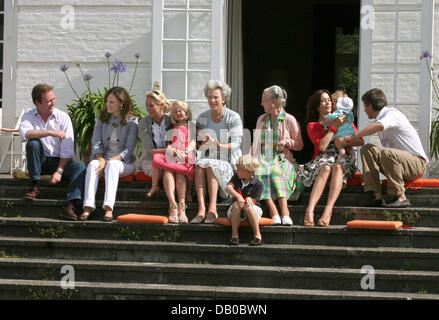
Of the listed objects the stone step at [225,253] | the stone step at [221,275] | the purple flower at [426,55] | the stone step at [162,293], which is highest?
the purple flower at [426,55]

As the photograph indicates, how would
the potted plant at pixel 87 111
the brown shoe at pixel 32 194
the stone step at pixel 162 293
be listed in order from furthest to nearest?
the potted plant at pixel 87 111
the brown shoe at pixel 32 194
the stone step at pixel 162 293

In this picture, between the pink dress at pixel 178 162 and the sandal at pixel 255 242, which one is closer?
the sandal at pixel 255 242

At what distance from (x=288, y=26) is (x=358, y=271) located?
725 cm

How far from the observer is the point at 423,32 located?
7.54 meters

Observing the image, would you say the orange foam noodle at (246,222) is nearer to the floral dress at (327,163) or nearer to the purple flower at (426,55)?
the floral dress at (327,163)

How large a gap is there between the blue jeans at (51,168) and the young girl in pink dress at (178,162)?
0.69 m

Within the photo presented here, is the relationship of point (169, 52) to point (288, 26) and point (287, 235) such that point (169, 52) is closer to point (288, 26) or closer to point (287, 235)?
point (287, 235)

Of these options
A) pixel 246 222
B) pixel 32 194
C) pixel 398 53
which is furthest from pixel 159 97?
pixel 398 53

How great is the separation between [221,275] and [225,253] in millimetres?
228

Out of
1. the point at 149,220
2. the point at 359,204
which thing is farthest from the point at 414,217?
the point at 149,220

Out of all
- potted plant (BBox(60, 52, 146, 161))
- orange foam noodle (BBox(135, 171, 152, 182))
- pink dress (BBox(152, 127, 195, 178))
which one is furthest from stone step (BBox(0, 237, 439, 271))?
potted plant (BBox(60, 52, 146, 161))

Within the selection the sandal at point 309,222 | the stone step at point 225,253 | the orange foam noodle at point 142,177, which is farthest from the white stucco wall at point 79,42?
the sandal at point 309,222

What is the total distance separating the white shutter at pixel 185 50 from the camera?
7984 millimetres

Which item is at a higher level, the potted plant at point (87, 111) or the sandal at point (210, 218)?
the potted plant at point (87, 111)
